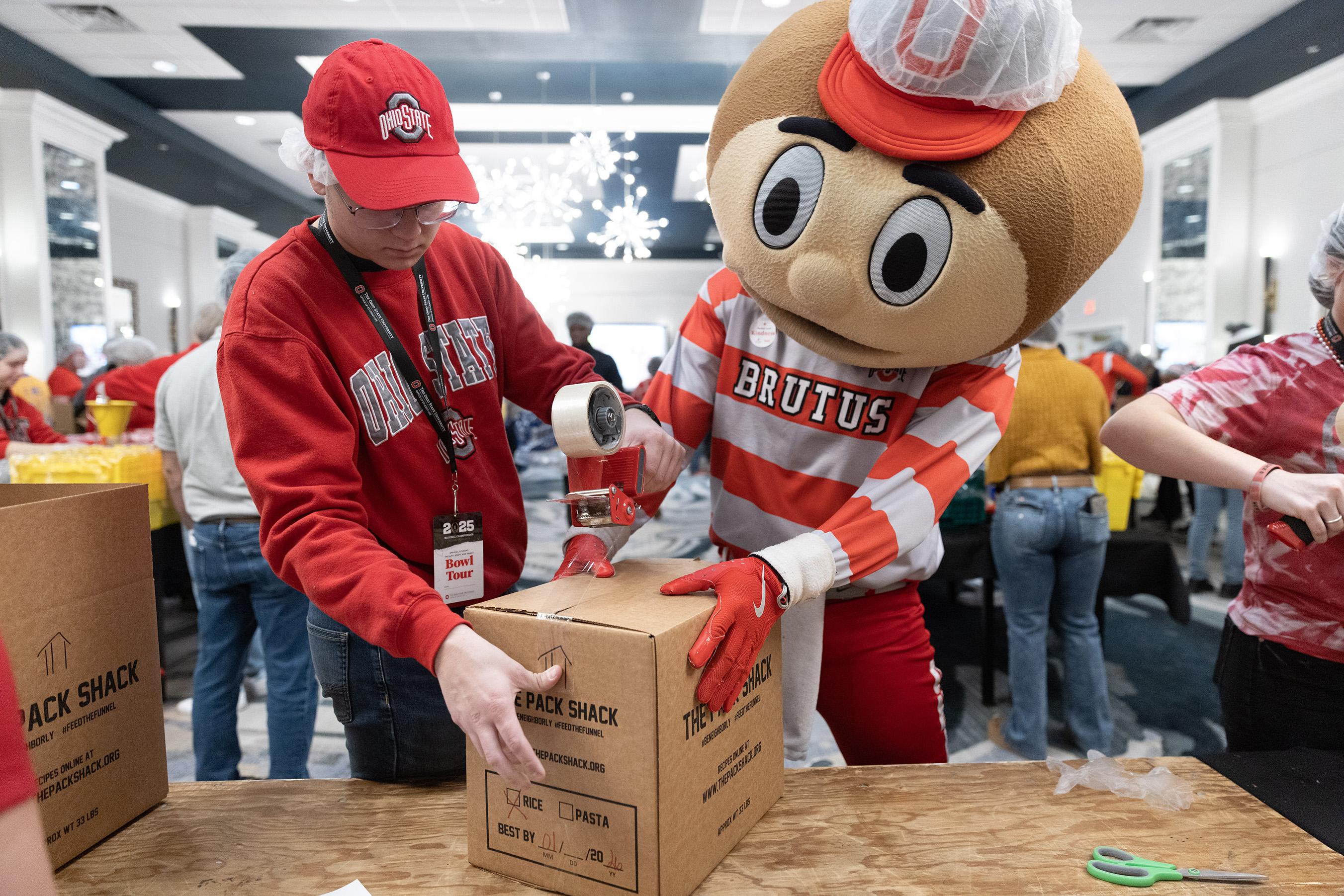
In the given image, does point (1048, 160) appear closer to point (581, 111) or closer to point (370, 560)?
point (370, 560)

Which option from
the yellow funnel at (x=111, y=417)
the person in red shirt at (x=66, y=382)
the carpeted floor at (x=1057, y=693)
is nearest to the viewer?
the carpeted floor at (x=1057, y=693)

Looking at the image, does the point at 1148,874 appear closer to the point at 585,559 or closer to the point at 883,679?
the point at 883,679

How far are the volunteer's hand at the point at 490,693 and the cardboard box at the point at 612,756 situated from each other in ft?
0.12

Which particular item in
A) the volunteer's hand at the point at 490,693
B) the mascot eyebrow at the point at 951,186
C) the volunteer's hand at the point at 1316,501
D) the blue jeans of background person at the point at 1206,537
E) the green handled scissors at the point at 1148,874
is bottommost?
the blue jeans of background person at the point at 1206,537

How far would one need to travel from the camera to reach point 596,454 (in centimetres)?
102

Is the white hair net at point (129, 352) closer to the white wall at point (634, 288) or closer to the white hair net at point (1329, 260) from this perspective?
the white hair net at point (1329, 260)

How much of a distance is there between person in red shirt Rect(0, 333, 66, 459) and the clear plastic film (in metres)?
3.71

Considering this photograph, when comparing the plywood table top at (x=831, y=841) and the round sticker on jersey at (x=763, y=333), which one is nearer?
the plywood table top at (x=831, y=841)

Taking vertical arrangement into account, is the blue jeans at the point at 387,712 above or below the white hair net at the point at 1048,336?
below

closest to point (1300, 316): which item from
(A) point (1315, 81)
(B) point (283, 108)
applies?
(A) point (1315, 81)

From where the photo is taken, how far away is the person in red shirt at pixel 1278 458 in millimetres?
1194

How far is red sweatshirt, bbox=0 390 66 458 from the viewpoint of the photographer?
3.39m

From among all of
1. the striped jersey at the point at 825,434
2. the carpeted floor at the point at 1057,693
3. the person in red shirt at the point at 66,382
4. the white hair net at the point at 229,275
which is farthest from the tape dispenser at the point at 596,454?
the person in red shirt at the point at 66,382

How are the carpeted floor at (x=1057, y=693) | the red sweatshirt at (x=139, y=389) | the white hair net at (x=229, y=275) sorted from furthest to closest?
the red sweatshirt at (x=139, y=389) < the carpeted floor at (x=1057, y=693) < the white hair net at (x=229, y=275)
